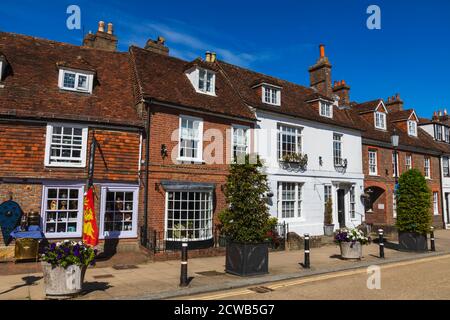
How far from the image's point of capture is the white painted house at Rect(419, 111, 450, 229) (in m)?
30.6

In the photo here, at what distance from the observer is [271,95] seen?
20312 millimetres

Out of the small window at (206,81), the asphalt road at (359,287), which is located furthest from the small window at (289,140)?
the asphalt road at (359,287)

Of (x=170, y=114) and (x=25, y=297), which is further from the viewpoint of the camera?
(x=170, y=114)

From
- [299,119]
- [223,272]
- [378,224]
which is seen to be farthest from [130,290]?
[378,224]

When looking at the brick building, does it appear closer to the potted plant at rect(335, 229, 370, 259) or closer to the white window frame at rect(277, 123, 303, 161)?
the white window frame at rect(277, 123, 303, 161)

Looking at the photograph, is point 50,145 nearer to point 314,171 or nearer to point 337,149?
point 314,171

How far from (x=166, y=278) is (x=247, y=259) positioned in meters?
2.45

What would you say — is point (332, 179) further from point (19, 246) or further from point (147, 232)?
point (19, 246)

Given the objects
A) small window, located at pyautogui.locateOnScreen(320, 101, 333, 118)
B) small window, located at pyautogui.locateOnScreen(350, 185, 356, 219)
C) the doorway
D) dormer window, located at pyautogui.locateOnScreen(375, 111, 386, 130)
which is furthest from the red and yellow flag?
dormer window, located at pyautogui.locateOnScreen(375, 111, 386, 130)

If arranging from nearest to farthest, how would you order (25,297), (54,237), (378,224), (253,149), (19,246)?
(25,297) → (19,246) → (54,237) → (253,149) → (378,224)

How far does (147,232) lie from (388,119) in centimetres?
2501

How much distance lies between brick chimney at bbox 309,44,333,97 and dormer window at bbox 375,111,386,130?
481cm

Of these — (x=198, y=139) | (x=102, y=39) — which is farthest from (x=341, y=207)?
(x=102, y=39)

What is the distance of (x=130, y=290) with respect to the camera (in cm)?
859
